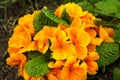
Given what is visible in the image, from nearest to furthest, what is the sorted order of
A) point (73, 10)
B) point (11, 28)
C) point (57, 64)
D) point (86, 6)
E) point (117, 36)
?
point (57, 64)
point (117, 36)
point (73, 10)
point (86, 6)
point (11, 28)

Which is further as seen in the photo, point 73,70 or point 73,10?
point 73,10

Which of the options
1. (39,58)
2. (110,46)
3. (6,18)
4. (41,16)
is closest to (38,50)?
(39,58)

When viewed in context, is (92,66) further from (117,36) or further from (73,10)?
(73,10)

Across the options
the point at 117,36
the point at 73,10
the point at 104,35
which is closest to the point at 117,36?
the point at 117,36

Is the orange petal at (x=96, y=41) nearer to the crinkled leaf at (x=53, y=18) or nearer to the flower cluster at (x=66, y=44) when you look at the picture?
the flower cluster at (x=66, y=44)

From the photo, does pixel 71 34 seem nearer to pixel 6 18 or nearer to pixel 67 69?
pixel 67 69

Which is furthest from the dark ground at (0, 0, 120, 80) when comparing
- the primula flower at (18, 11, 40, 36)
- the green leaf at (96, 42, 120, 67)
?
the primula flower at (18, 11, 40, 36)

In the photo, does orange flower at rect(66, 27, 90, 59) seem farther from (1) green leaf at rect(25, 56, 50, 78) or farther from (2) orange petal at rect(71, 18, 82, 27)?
(1) green leaf at rect(25, 56, 50, 78)
